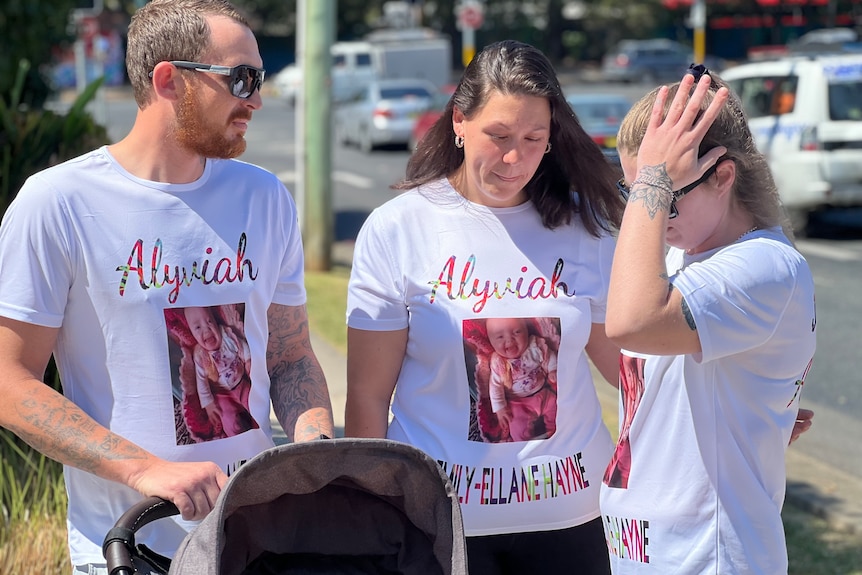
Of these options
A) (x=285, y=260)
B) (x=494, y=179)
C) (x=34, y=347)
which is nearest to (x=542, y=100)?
(x=494, y=179)

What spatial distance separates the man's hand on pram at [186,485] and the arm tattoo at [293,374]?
0.38m

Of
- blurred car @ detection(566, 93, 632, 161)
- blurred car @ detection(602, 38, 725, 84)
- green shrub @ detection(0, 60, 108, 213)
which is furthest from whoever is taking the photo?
blurred car @ detection(602, 38, 725, 84)

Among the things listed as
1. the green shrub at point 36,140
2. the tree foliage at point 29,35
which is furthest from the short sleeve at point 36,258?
the tree foliage at point 29,35

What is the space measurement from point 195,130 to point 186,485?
74cm

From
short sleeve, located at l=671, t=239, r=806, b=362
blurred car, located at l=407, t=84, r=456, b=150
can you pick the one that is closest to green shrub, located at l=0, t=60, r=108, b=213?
short sleeve, located at l=671, t=239, r=806, b=362

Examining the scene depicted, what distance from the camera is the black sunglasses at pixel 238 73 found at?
2316mm

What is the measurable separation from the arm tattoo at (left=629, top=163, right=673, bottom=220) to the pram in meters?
0.62

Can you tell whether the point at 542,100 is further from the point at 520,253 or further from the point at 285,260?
the point at 285,260

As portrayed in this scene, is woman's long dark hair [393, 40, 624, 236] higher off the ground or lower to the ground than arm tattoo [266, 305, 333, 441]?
higher

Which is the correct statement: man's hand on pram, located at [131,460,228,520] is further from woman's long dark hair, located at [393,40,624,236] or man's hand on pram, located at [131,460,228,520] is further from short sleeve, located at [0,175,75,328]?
woman's long dark hair, located at [393,40,624,236]

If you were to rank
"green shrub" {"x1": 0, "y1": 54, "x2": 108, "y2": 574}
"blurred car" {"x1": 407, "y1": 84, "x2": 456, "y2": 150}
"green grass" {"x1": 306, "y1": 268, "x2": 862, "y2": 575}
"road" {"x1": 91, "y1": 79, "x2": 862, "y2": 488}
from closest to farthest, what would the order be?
"green shrub" {"x1": 0, "y1": 54, "x2": 108, "y2": 574} < "green grass" {"x1": 306, "y1": 268, "x2": 862, "y2": 575} < "road" {"x1": 91, "y1": 79, "x2": 862, "y2": 488} < "blurred car" {"x1": 407, "y1": 84, "x2": 456, "y2": 150}

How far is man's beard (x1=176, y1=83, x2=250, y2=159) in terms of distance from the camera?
2336 mm

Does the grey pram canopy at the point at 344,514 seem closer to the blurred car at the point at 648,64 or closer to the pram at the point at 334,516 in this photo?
the pram at the point at 334,516

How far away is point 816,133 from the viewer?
511 inches
